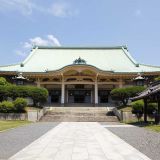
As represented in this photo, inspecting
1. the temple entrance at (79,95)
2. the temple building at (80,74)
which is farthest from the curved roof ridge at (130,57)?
the temple entrance at (79,95)

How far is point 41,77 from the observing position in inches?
1740

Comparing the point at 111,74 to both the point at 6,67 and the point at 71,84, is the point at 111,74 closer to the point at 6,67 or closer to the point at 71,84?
the point at 71,84

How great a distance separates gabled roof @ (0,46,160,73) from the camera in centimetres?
4700

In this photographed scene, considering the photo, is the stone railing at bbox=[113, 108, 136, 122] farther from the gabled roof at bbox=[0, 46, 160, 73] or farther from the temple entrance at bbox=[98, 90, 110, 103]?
the temple entrance at bbox=[98, 90, 110, 103]

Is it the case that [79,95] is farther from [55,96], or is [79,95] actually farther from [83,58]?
[83,58]

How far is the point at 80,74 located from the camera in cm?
4419

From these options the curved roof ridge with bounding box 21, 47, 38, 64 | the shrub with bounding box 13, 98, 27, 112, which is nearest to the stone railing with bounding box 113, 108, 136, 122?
the shrub with bounding box 13, 98, 27, 112

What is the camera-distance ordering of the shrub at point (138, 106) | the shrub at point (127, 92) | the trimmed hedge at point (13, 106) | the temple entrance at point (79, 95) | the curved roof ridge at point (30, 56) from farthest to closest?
1. the curved roof ridge at point (30, 56)
2. the temple entrance at point (79, 95)
3. the shrub at point (127, 92)
4. the trimmed hedge at point (13, 106)
5. the shrub at point (138, 106)

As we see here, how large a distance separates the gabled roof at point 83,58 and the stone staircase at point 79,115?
345 inches

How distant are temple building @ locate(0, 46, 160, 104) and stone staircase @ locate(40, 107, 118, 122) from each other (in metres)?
5.08

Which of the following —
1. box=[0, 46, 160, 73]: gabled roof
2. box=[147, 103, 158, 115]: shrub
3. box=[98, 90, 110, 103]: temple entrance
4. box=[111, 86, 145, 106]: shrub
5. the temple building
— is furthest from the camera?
box=[0, 46, 160, 73]: gabled roof

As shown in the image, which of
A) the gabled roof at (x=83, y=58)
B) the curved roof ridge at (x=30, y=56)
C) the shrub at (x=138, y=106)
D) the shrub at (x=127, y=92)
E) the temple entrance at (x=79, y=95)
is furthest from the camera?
the curved roof ridge at (x=30, y=56)

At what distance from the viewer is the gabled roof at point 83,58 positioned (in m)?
47.0

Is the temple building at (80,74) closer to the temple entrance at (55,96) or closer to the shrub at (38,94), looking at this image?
the temple entrance at (55,96)
